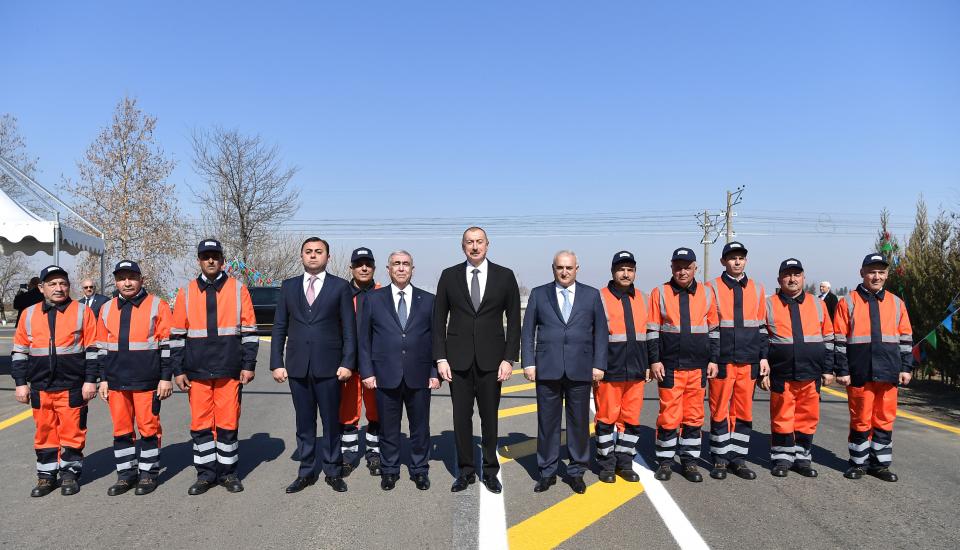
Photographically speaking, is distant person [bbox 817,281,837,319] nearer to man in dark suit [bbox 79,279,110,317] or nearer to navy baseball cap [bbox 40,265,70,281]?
navy baseball cap [bbox 40,265,70,281]

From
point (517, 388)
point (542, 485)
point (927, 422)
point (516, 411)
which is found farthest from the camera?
point (517, 388)

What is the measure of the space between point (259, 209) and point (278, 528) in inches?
1430

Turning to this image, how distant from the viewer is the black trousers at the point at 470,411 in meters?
5.26

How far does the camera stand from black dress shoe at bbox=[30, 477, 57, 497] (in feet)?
16.4

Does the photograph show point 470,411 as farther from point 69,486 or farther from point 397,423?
point 69,486

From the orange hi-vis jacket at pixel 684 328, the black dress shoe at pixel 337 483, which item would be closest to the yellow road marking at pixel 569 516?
the orange hi-vis jacket at pixel 684 328

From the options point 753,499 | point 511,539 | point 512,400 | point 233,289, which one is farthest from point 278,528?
point 512,400

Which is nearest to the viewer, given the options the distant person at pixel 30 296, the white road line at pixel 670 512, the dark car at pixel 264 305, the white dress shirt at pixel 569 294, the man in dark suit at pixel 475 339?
the white road line at pixel 670 512

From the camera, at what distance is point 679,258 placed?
18.7 ft

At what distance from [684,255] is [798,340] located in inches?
53.2

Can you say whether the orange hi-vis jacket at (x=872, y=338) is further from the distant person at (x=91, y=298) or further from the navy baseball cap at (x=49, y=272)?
the distant person at (x=91, y=298)

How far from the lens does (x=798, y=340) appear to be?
5656 mm

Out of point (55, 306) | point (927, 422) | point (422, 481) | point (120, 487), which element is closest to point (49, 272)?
point (55, 306)

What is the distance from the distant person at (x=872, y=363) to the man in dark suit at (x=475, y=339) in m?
3.29
